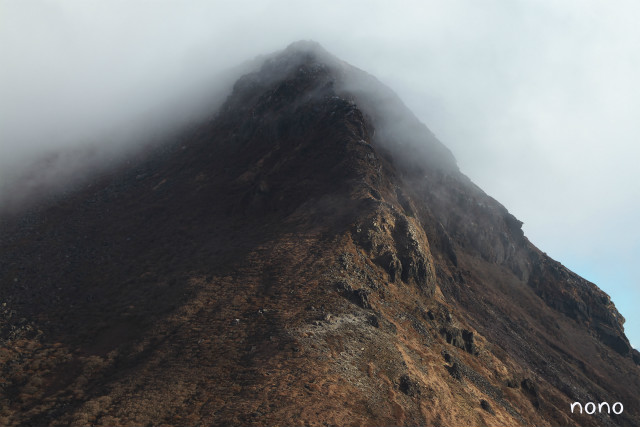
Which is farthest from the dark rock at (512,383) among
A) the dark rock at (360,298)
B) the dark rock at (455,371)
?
the dark rock at (360,298)

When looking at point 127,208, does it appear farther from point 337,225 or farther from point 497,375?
point 497,375

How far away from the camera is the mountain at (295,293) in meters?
35.4

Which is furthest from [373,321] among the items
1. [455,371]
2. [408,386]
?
[455,371]

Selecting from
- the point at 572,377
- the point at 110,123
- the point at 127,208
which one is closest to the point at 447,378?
the point at 572,377

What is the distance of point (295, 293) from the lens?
156 ft

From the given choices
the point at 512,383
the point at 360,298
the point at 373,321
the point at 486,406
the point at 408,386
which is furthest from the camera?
the point at 512,383

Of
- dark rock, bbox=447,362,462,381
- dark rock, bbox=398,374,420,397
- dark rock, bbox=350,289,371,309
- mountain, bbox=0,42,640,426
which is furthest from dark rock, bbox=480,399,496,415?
dark rock, bbox=350,289,371,309

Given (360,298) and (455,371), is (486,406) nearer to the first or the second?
(455,371)

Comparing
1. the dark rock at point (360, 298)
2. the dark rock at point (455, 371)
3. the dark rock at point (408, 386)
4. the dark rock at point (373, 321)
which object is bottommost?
the dark rock at point (455, 371)

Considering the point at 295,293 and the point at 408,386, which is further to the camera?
the point at 295,293

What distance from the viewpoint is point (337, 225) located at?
2339 inches

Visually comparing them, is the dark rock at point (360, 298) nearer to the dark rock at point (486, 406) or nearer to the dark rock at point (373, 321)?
the dark rock at point (373, 321)

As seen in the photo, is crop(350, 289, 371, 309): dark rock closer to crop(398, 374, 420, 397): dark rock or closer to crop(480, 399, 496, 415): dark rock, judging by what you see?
crop(398, 374, 420, 397): dark rock

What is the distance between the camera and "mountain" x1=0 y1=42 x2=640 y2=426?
35.4 m
